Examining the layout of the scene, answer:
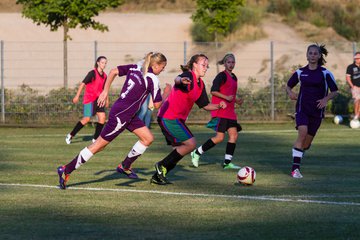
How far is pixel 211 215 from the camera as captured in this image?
395 inches

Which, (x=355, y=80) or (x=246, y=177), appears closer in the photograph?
(x=246, y=177)

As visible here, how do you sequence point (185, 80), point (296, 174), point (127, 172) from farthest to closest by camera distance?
point (296, 174)
point (127, 172)
point (185, 80)

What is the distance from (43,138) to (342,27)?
37.3m

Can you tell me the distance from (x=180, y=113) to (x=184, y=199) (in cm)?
195

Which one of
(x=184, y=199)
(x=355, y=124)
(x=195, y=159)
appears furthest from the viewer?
(x=355, y=124)

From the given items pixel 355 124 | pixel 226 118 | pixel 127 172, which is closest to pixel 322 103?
pixel 226 118

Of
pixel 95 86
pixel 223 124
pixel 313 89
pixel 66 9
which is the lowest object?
pixel 223 124

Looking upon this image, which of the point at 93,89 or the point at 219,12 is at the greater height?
the point at 219,12

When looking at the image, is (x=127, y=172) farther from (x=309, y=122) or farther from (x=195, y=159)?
(x=309, y=122)

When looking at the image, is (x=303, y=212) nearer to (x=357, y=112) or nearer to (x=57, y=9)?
(x=357, y=112)

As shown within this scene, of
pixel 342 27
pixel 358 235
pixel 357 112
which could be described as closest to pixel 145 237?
pixel 358 235

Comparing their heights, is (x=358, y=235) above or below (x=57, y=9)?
below

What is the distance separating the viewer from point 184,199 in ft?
37.3

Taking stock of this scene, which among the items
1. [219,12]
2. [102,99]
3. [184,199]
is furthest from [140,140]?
[219,12]
